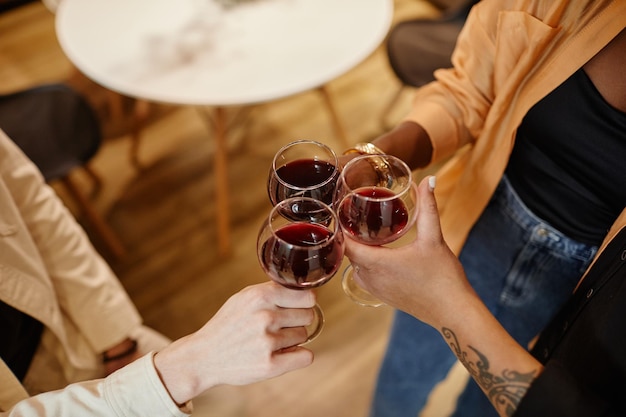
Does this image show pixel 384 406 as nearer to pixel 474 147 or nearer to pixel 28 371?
pixel 474 147

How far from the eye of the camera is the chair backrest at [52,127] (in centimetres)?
176

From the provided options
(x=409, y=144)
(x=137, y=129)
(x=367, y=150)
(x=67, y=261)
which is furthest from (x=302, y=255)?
(x=137, y=129)

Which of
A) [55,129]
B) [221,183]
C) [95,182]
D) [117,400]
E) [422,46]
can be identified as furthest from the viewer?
[95,182]

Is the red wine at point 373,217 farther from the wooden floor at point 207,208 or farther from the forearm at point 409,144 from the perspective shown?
the wooden floor at point 207,208

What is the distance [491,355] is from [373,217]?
0.27 metres

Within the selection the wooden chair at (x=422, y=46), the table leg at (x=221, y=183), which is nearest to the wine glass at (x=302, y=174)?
the table leg at (x=221, y=183)

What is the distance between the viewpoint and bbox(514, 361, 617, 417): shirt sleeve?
0.70m

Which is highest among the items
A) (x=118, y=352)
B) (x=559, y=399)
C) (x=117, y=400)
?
(x=559, y=399)

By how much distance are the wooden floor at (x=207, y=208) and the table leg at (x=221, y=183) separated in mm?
56

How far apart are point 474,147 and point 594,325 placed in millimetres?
410

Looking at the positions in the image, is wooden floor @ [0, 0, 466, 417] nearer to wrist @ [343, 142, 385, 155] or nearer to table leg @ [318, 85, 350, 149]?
table leg @ [318, 85, 350, 149]

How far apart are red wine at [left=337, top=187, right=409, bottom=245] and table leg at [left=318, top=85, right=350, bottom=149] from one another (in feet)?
4.51

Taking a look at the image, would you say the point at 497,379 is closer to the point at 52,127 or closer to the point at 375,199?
the point at 375,199

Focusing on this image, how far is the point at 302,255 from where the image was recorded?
0.79 metres
